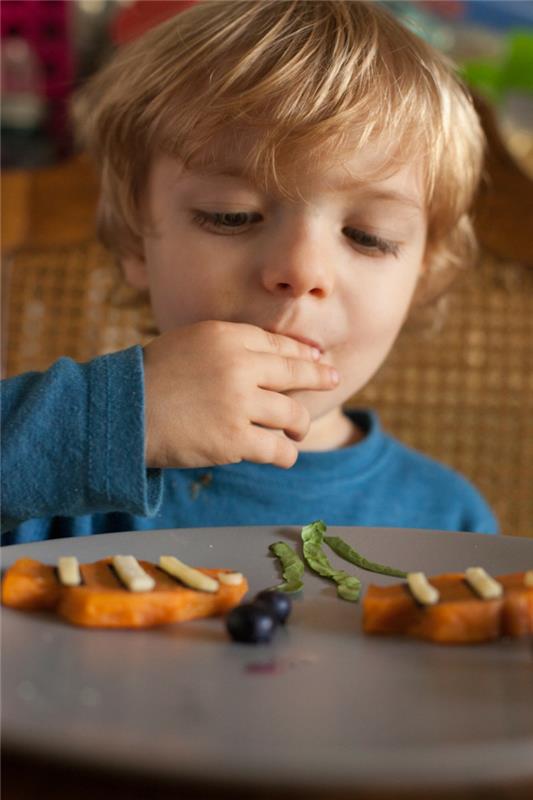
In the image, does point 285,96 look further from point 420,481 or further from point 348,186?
point 420,481

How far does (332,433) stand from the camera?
1283 mm

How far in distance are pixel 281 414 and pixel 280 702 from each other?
47 cm

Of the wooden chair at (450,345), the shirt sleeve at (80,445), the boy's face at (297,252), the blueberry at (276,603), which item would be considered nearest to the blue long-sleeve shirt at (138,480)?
the shirt sleeve at (80,445)

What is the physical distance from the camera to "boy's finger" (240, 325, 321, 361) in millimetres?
910

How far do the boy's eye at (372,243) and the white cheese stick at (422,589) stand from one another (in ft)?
1.60

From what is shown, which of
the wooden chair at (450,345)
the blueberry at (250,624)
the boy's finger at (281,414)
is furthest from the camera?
the wooden chair at (450,345)

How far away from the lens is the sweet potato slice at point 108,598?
55 cm

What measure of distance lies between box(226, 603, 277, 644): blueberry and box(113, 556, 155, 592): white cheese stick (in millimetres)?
60

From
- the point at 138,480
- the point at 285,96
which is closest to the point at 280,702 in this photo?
the point at 138,480

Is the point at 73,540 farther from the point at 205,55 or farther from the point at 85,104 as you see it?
the point at 85,104

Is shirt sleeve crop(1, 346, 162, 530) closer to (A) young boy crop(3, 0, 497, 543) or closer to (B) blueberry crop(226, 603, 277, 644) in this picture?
(A) young boy crop(3, 0, 497, 543)

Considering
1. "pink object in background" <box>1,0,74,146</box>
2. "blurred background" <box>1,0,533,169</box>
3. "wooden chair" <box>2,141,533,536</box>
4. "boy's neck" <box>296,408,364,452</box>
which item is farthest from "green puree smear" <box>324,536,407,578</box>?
"pink object in background" <box>1,0,74,146</box>

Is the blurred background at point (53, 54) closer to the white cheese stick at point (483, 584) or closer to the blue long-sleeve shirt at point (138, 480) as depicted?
the blue long-sleeve shirt at point (138, 480)

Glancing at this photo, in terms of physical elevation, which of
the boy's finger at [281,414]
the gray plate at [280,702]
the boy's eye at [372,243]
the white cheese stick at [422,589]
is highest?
the boy's eye at [372,243]
